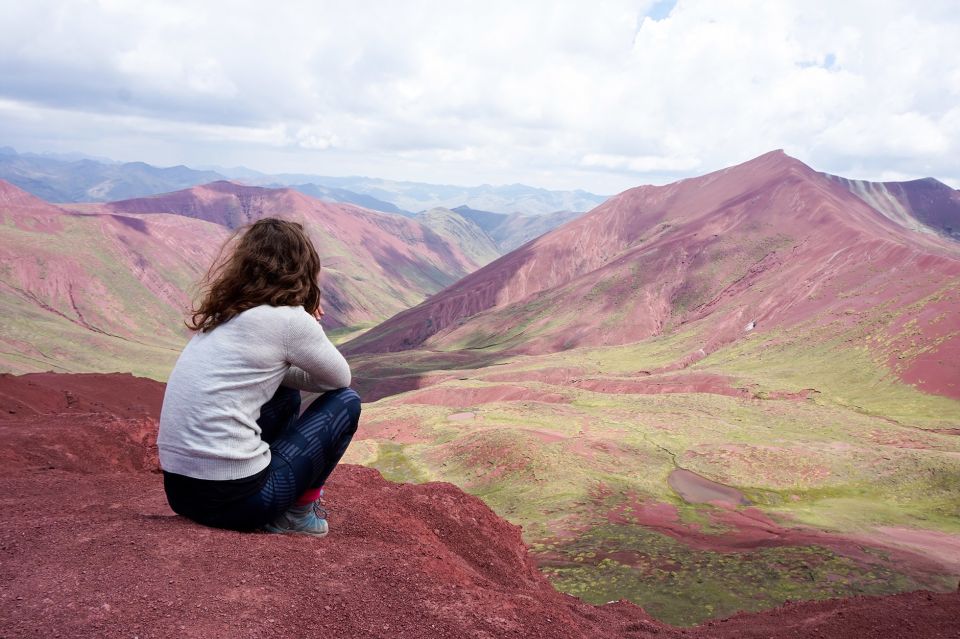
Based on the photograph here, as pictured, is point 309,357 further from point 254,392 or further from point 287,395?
point 287,395

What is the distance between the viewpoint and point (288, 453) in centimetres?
625

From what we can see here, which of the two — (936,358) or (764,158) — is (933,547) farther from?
(764,158)

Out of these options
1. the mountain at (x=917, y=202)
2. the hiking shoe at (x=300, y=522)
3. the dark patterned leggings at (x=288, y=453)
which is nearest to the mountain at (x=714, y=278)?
the hiking shoe at (x=300, y=522)

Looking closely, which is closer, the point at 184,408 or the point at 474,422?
the point at 184,408

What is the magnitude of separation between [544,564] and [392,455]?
21.8m

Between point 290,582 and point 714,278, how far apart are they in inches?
4121

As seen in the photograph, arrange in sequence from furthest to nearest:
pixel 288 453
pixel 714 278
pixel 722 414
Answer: pixel 714 278
pixel 722 414
pixel 288 453

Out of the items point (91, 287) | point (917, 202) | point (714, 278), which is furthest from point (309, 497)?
point (917, 202)

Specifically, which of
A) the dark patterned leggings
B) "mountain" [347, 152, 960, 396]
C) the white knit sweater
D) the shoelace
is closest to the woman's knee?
the dark patterned leggings

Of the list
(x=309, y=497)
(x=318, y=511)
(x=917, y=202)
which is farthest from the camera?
(x=917, y=202)

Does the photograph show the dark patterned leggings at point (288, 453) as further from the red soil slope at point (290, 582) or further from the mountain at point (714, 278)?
the mountain at point (714, 278)

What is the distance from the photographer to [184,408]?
18.3ft

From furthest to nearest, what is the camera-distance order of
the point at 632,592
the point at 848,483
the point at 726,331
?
the point at 726,331 → the point at 848,483 → the point at 632,592

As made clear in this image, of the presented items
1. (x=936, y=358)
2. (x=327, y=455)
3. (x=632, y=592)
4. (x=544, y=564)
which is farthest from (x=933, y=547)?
(x=936, y=358)
